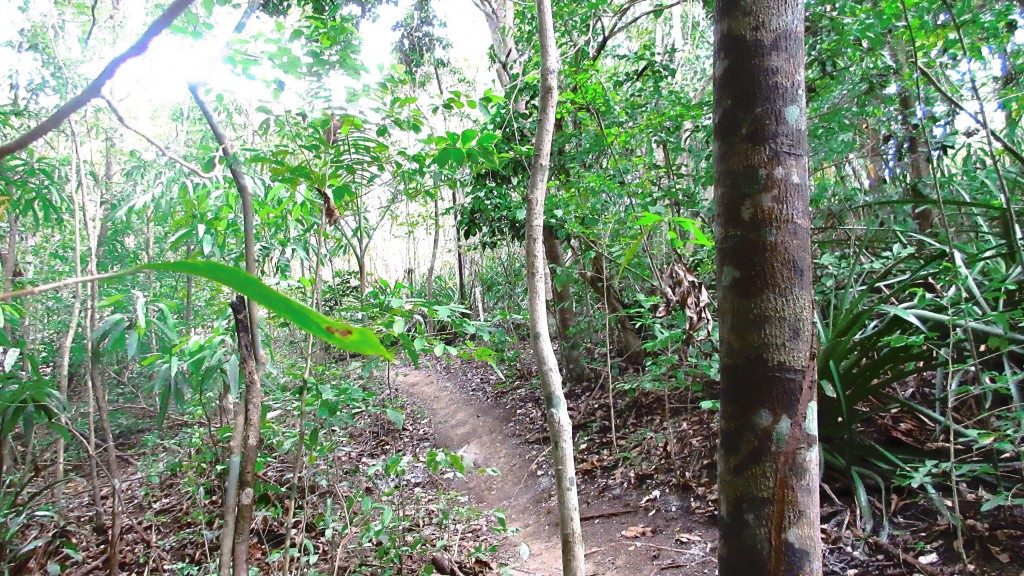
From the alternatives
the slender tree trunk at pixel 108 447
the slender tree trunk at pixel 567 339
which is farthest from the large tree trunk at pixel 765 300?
the slender tree trunk at pixel 567 339

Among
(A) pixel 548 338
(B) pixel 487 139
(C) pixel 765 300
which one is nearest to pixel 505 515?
(A) pixel 548 338

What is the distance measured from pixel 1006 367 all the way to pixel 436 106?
279 centimetres

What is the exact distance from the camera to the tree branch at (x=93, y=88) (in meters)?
0.51

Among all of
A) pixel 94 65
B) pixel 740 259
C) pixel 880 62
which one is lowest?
pixel 740 259

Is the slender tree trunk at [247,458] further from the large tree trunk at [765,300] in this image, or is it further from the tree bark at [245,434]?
the large tree trunk at [765,300]

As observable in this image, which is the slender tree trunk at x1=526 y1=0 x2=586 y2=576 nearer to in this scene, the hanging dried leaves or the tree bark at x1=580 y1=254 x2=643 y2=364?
the hanging dried leaves

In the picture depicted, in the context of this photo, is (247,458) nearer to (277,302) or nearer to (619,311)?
(277,302)

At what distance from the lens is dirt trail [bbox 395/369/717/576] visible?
3.05 m

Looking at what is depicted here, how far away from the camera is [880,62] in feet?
12.0

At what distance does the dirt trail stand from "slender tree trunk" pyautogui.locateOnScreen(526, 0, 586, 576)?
1152mm

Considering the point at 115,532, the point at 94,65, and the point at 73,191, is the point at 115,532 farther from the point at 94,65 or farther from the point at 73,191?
the point at 94,65

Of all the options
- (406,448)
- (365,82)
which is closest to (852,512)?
(365,82)

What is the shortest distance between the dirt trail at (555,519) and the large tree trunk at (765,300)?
6.71 feet

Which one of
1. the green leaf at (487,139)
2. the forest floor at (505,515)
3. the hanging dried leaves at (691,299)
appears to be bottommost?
the forest floor at (505,515)
